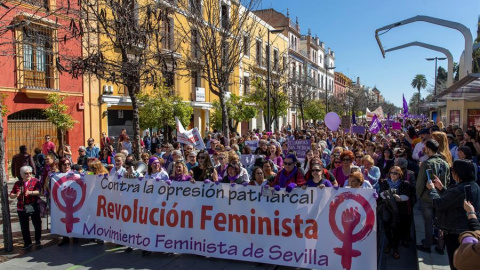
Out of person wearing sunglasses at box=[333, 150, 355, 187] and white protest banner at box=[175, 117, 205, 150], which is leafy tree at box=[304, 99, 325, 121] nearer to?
white protest banner at box=[175, 117, 205, 150]

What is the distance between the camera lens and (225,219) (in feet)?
18.2

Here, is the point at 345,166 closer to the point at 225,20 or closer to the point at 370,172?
the point at 370,172

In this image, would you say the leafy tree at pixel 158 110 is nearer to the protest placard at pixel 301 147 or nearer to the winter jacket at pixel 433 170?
the protest placard at pixel 301 147

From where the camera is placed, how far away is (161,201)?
5.89 m

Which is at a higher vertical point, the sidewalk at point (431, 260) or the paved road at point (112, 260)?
the sidewalk at point (431, 260)

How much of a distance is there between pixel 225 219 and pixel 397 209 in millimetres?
2546

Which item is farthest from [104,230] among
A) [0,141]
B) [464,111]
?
[464,111]

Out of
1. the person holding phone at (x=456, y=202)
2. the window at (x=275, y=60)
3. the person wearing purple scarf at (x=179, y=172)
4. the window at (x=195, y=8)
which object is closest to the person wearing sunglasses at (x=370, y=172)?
the person holding phone at (x=456, y=202)

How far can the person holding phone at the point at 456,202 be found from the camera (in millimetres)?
3973

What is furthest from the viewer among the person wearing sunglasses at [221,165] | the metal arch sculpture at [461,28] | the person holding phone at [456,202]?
the metal arch sculpture at [461,28]

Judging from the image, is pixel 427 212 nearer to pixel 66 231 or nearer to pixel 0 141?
pixel 66 231

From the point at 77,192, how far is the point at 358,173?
4621mm

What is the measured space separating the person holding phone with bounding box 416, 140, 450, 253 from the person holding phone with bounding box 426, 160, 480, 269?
2.95 feet

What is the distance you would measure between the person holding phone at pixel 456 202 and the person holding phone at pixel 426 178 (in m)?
0.90
